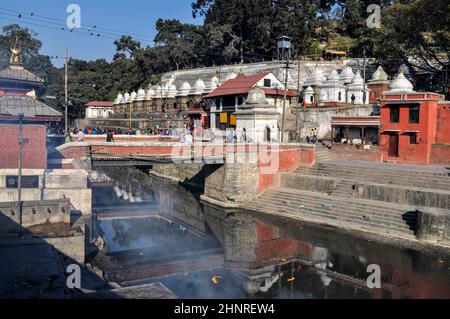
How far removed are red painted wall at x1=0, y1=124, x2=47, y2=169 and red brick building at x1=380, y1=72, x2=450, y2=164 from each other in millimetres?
22545

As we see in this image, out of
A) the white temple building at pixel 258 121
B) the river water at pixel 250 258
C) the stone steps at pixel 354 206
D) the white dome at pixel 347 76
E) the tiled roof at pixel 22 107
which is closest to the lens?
the river water at pixel 250 258

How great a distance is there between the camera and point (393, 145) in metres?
33.0

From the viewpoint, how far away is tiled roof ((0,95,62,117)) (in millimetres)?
21647

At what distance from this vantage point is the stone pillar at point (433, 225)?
69.0 feet

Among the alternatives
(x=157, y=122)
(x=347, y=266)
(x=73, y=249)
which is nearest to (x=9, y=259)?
(x=73, y=249)

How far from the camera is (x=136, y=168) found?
53688 mm

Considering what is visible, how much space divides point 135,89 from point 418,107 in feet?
212

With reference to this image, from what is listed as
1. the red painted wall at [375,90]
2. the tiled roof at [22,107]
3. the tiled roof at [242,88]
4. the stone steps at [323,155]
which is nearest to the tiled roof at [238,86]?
the tiled roof at [242,88]

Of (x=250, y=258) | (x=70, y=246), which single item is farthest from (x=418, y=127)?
(x=70, y=246)

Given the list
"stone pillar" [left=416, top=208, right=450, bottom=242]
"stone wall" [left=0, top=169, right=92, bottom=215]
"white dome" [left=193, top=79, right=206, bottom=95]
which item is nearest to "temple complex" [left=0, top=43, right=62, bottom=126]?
"stone wall" [left=0, top=169, right=92, bottom=215]

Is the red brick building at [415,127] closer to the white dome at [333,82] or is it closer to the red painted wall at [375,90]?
the red painted wall at [375,90]

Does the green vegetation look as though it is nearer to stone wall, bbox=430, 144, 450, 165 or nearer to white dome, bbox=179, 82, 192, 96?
white dome, bbox=179, 82, 192, 96

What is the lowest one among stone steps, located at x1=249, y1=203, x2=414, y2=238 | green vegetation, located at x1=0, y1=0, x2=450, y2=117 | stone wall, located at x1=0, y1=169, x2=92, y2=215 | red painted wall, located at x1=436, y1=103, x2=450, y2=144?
stone steps, located at x1=249, y1=203, x2=414, y2=238
